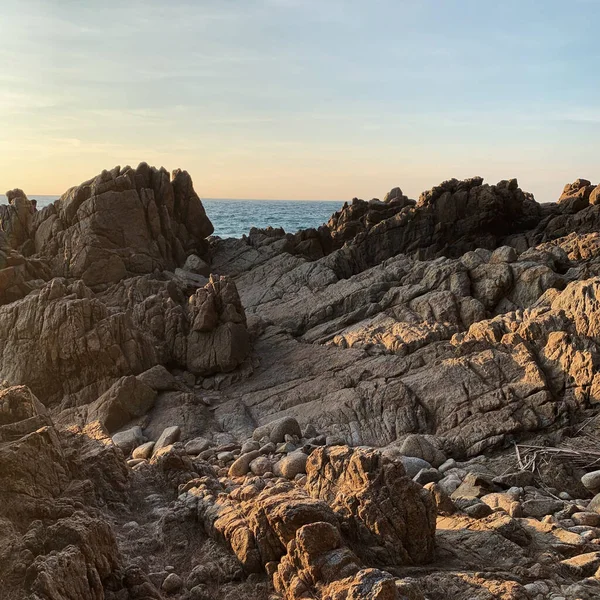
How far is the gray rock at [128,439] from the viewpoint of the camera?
12391mm

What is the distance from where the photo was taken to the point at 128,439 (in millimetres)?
12805

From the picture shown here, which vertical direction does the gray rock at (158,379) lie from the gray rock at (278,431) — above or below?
above

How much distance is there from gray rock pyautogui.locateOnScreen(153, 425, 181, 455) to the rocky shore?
0.42ft

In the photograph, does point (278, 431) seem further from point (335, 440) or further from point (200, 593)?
point (200, 593)

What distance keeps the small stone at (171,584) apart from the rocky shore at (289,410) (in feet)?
0.06

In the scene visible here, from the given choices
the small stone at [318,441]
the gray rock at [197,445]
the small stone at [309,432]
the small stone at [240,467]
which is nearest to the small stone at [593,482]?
the small stone at [318,441]

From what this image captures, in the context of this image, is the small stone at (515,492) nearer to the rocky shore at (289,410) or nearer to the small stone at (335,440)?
the rocky shore at (289,410)

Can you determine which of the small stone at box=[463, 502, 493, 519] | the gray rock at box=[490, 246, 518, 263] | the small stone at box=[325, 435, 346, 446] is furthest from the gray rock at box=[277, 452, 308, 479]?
the gray rock at box=[490, 246, 518, 263]

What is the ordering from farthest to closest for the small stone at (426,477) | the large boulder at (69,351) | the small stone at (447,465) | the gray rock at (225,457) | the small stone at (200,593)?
the large boulder at (69,351) < the gray rock at (225,457) < the small stone at (447,465) < the small stone at (426,477) < the small stone at (200,593)

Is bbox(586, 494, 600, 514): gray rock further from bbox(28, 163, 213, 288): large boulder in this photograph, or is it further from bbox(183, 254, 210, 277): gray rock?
bbox(183, 254, 210, 277): gray rock

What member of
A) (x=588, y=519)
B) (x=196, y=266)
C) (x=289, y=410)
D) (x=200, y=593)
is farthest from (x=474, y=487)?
(x=196, y=266)

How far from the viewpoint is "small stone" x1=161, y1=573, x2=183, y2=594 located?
5.73 metres

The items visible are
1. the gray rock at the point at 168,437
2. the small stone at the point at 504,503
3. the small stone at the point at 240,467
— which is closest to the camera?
the small stone at the point at 504,503

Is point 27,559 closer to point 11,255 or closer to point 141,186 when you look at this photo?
point 11,255
